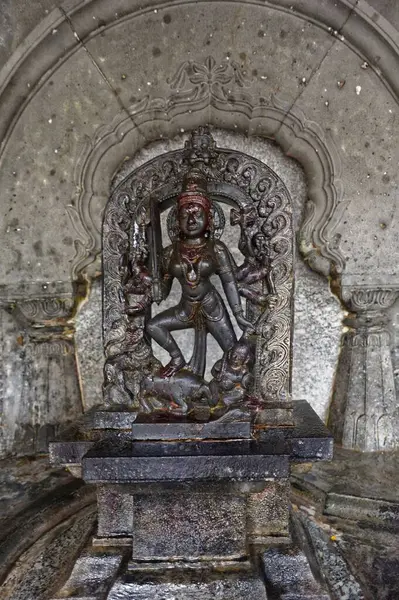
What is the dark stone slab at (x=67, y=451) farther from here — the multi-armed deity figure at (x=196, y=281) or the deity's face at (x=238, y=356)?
the deity's face at (x=238, y=356)

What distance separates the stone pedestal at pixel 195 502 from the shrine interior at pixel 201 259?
0.06 feet

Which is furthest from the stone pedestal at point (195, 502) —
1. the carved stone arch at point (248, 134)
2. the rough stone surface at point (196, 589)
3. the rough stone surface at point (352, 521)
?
the carved stone arch at point (248, 134)

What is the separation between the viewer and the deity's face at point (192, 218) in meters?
2.69

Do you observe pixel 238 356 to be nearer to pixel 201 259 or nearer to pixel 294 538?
pixel 201 259

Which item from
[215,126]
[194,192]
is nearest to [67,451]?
[194,192]

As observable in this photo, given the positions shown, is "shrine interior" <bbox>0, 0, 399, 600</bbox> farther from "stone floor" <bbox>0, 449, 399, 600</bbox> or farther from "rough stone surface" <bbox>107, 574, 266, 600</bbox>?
"rough stone surface" <bbox>107, 574, 266, 600</bbox>

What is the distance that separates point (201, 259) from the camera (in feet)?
9.05

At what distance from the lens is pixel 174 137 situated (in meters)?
3.62

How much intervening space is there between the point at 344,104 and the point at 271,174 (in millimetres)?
865

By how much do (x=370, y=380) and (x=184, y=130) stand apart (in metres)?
2.24

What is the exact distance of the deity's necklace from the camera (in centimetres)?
274

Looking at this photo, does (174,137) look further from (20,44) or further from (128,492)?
(128,492)

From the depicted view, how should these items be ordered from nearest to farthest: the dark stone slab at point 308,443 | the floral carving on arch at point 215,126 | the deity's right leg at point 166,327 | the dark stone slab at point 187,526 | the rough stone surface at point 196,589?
1. the rough stone surface at point 196,589
2. the dark stone slab at point 187,526
3. the dark stone slab at point 308,443
4. the deity's right leg at point 166,327
5. the floral carving on arch at point 215,126

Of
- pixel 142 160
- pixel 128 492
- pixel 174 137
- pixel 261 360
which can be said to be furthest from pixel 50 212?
pixel 128 492
